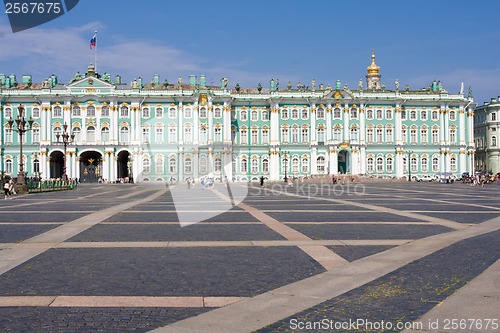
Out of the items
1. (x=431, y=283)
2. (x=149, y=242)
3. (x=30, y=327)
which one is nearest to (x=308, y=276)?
(x=431, y=283)

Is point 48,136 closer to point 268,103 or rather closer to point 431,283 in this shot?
point 268,103

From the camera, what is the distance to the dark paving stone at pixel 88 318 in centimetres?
690

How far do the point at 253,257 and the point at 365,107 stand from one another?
259 feet

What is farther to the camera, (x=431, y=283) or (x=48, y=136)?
(x=48, y=136)

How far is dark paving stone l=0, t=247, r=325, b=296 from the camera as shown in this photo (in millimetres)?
8828

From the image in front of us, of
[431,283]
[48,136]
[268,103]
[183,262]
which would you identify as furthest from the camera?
[268,103]

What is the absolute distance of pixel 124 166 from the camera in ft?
A: 286

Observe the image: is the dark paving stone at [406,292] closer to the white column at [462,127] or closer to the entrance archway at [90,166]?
the entrance archway at [90,166]

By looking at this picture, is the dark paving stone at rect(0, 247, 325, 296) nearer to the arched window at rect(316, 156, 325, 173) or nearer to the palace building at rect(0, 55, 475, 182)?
the palace building at rect(0, 55, 475, 182)

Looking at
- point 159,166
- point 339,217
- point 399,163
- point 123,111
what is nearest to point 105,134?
point 123,111

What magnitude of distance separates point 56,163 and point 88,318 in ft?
269

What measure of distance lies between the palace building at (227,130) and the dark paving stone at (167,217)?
6118 centimetres

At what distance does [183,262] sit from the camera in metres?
11.2

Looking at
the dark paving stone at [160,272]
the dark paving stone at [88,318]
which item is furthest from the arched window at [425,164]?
the dark paving stone at [88,318]
